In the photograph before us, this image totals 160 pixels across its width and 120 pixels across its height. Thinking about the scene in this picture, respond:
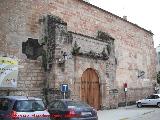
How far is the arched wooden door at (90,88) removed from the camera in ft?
74.9

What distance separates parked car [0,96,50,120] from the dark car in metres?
1.70

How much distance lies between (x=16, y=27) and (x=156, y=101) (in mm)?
14468

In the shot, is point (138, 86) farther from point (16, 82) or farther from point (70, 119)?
point (70, 119)

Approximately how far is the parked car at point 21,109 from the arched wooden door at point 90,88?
9.95m

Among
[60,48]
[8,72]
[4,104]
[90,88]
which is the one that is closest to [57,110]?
[4,104]

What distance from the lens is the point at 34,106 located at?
12.7 m

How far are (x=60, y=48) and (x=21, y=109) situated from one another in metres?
8.52

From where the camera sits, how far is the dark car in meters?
14.3

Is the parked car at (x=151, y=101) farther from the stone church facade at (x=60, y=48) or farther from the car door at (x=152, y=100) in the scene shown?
the stone church facade at (x=60, y=48)

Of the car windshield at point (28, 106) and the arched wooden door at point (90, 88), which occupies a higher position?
the arched wooden door at point (90, 88)

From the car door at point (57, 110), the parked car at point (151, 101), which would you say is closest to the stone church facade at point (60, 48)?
the car door at point (57, 110)

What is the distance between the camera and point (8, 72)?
62.1ft

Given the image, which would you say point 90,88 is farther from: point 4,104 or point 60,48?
point 4,104

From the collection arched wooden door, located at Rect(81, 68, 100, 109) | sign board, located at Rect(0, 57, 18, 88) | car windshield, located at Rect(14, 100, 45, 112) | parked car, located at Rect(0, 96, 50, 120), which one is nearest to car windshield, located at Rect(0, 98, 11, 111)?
parked car, located at Rect(0, 96, 50, 120)
